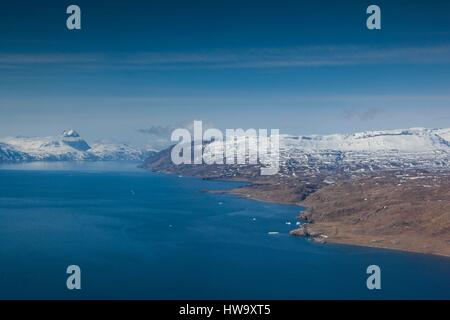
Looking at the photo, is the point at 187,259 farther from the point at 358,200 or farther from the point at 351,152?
the point at 351,152

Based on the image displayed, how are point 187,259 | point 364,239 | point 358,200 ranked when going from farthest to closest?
1. point 358,200
2. point 364,239
3. point 187,259

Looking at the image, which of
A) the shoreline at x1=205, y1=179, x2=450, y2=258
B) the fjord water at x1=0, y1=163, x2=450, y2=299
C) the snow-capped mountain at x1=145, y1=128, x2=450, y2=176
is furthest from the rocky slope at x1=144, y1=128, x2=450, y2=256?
the fjord water at x1=0, y1=163, x2=450, y2=299

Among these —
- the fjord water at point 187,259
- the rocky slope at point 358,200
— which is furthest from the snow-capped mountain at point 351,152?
the fjord water at point 187,259

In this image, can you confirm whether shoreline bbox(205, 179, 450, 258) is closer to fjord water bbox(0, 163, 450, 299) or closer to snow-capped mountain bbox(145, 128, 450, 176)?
fjord water bbox(0, 163, 450, 299)

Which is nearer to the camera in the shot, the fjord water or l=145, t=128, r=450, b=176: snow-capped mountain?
the fjord water

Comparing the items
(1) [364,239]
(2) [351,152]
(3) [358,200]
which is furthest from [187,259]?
(2) [351,152]

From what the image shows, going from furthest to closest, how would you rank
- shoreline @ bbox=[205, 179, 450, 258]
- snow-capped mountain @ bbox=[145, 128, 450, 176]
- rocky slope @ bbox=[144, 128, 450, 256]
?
snow-capped mountain @ bbox=[145, 128, 450, 176] → rocky slope @ bbox=[144, 128, 450, 256] → shoreline @ bbox=[205, 179, 450, 258]

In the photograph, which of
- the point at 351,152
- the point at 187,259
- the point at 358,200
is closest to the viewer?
the point at 187,259
